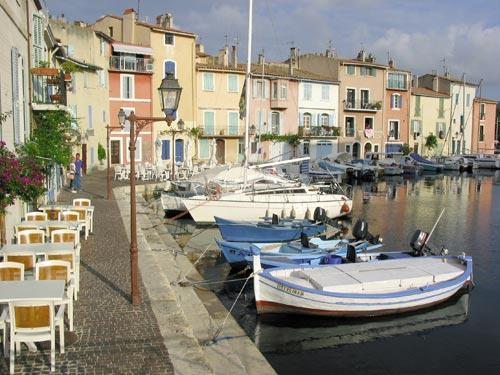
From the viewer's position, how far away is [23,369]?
7.20 metres

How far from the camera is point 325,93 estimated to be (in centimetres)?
5612

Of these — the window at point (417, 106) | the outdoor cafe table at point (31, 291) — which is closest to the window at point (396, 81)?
the window at point (417, 106)

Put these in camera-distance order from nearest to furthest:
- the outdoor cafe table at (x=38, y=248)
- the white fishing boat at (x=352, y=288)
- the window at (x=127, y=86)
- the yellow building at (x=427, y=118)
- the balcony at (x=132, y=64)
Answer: the outdoor cafe table at (x=38, y=248)
the white fishing boat at (x=352, y=288)
the balcony at (x=132, y=64)
the window at (x=127, y=86)
the yellow building at (x=427, y=118)

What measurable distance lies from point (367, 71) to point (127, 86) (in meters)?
27.7

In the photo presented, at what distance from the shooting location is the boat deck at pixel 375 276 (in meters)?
12.1

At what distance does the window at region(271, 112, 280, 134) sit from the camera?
51750 millimetres

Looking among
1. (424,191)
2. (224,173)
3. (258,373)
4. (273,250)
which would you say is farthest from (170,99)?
(424,191)

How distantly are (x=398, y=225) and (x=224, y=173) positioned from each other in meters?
8.56

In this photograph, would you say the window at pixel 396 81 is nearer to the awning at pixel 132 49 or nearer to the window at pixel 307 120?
the window at pixel 307 120

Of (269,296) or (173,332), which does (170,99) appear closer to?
(173,332)

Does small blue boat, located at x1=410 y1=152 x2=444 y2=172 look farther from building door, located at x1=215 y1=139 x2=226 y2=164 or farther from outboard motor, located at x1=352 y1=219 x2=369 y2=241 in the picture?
outboard motor, located at x1=352 y1=219 x2=369 y2=241

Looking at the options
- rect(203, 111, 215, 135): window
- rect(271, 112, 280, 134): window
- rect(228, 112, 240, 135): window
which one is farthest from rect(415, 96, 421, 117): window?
rect(203, 111, 215, 135): window

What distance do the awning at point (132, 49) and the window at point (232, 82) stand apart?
7.62 metres

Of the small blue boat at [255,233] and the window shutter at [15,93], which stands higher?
the window shutter at [15,93]
